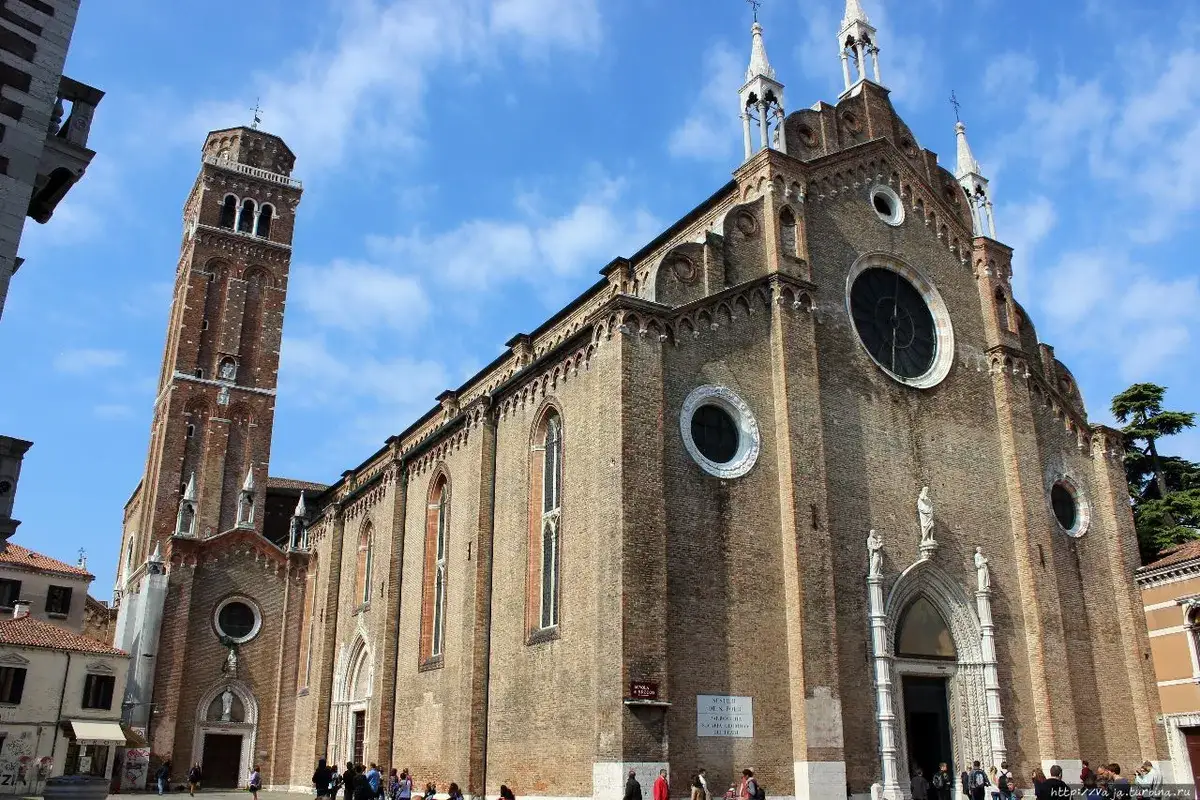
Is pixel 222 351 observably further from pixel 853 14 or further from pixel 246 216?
pixel 853 14

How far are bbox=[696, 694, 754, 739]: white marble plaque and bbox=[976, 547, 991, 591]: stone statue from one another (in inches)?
272

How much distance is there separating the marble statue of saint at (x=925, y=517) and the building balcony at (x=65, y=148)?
17112mm

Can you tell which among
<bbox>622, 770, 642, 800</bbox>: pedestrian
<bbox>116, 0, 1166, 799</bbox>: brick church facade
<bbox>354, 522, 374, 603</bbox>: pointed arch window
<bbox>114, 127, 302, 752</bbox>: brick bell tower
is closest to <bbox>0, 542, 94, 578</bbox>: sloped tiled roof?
<bbox>114, 127, 302, 752</bbox>: brick bell tower

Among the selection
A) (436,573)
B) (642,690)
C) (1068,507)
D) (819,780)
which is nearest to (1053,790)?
(819,780)

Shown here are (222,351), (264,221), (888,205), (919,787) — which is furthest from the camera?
(264,221)

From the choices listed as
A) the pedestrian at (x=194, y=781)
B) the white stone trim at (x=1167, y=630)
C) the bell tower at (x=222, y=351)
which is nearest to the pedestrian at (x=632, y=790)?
the white stone trim at (x=1167, y=630)

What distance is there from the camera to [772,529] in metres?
19.7

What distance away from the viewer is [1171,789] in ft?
61.0

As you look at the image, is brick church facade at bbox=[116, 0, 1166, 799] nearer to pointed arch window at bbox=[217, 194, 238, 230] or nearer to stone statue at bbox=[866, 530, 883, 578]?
stone statue at bbox=[866, 530, 883, 578]

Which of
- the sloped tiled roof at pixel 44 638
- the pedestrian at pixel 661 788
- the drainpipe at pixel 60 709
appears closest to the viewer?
the pedestrian at pixel 661 788

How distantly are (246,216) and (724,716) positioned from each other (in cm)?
3451

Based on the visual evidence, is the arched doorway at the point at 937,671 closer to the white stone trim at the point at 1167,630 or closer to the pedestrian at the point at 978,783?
the pedestrian at the point at 978,783

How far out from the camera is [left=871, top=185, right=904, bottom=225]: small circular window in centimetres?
2470

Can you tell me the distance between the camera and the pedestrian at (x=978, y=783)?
19047mm
